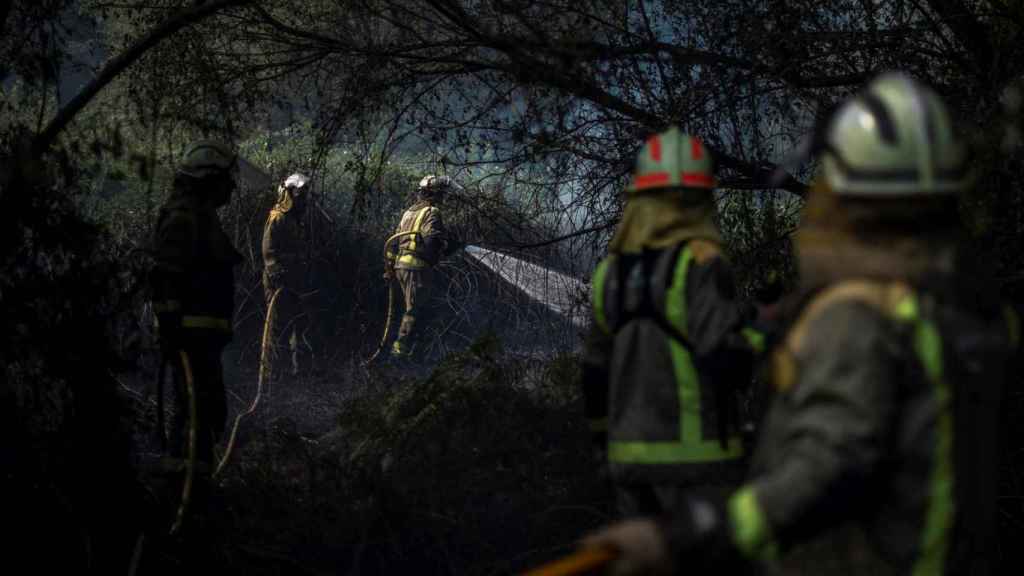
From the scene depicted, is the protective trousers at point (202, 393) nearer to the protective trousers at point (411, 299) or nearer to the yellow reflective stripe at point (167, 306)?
the yellow reflective stripe at point (167, 306)

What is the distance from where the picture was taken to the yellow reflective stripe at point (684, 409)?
11.1 feet

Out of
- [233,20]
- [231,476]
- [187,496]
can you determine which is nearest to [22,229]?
[187,496]

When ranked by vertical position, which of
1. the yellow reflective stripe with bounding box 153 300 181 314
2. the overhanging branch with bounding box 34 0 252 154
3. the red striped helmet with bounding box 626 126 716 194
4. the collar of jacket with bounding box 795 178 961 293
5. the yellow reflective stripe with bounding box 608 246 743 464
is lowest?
the yellow reflective stripe with bounding box 608 246 743 464

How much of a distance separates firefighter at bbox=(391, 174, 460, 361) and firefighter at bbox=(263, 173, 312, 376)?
996 millimetres

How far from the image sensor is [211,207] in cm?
596

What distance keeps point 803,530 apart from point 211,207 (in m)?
4.67

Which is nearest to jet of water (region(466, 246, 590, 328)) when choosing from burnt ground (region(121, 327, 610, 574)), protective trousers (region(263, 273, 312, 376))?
burnt ground (region(121, 327, 610, 574))

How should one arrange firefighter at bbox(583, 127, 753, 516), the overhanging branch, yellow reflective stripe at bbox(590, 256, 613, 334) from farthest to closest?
the overhanging branch < yellow reflective stripe at bbox(590, 256, 613, 334) < firefighter at bbox(583, 127, 753, 516)

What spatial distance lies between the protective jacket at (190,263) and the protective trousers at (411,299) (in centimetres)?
576

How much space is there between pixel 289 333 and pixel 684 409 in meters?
9.07

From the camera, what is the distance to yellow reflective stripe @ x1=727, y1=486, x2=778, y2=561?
1.88 metres

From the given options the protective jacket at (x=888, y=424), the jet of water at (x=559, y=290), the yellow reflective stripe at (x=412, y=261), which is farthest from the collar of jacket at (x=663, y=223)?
the yellow reflective stripe at (x=412, y=261)

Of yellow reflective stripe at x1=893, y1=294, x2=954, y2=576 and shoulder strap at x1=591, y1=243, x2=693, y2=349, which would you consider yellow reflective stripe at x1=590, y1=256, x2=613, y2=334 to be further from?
yellow reflective stripe at x1=893, y1=294, x2=954, y2=576

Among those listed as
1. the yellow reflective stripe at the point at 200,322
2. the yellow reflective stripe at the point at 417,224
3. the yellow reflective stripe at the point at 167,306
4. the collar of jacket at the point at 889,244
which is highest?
the yellow reflective stripe at the point at 417,224
